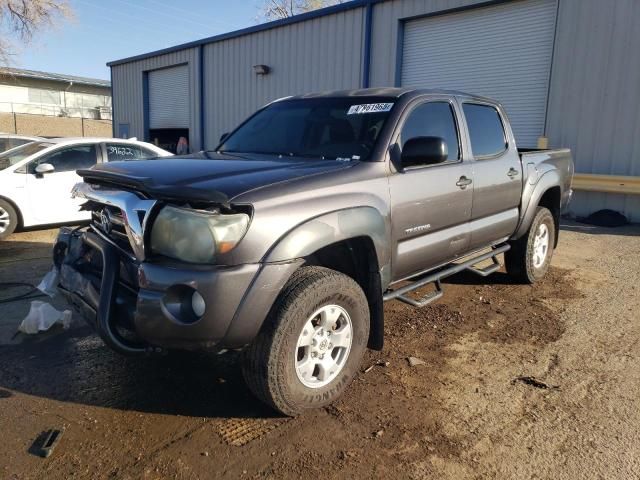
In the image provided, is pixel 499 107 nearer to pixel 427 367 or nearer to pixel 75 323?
pixel 427 367

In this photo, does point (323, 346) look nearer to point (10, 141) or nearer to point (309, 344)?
point (309, 344)

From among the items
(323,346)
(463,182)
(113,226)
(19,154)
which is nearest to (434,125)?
(463,182)

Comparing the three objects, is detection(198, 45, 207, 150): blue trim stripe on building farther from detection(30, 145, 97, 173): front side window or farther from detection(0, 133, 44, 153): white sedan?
detection(30, 145, 97, 173): front side window

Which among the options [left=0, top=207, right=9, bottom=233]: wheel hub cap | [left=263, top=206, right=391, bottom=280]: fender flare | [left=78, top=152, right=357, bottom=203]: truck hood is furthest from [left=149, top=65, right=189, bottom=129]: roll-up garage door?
[left=263, top=206, right=391, bottom=280]: fender flare

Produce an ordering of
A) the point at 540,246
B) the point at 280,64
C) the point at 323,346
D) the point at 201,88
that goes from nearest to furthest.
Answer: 1. the point at 323,346
2. the point at 540,246
3. the point at 280,64
4. the point at 201,88

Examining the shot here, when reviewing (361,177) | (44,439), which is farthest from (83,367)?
(361,177)

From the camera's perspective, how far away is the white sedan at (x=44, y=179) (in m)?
7.53

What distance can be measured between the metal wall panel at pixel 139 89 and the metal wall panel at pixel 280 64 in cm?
66

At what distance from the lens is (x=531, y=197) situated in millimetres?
5281

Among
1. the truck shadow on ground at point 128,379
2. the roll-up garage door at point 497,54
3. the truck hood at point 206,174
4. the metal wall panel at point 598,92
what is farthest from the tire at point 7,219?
the metal wall panel at point 598,92

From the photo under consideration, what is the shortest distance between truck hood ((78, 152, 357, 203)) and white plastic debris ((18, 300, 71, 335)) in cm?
139

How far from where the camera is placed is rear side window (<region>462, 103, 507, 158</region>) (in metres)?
4.55

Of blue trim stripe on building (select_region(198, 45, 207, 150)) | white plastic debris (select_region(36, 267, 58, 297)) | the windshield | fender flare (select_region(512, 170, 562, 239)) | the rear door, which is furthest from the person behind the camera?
blue trim stripe on building (select_region(198, 45, 207, 150))

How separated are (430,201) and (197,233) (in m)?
1.84
